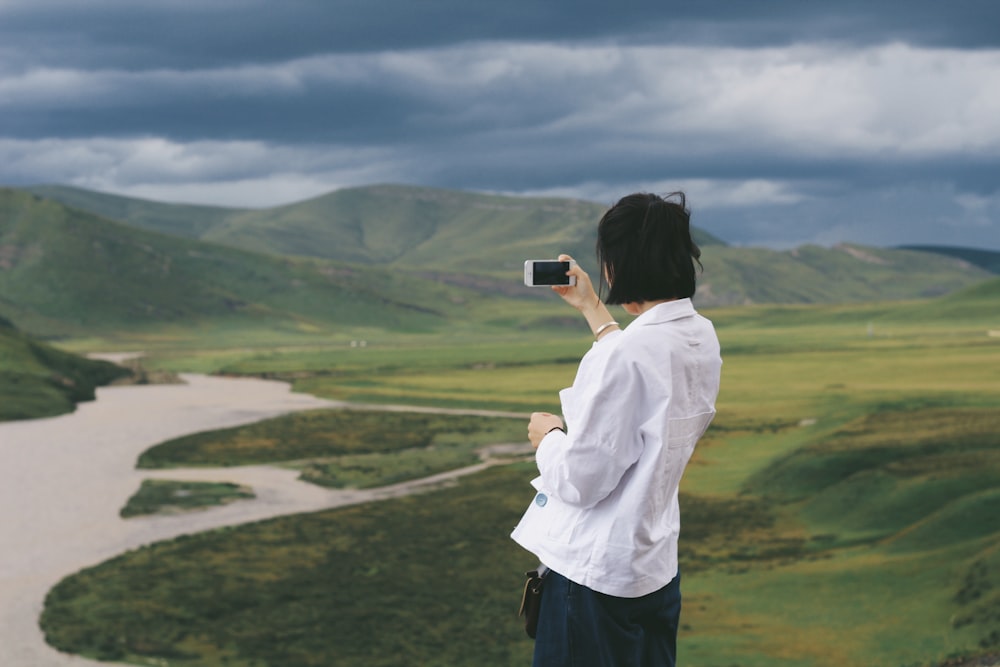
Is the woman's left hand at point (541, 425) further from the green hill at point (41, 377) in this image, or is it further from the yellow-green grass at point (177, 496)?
the green hill at point (41, 377)

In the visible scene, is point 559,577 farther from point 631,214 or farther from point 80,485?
point 80,485

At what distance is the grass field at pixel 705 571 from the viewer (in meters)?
27.8

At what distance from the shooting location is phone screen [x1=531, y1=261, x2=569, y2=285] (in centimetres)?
660

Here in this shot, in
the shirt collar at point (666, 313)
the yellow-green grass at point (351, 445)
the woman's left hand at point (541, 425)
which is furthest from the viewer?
the yellow-green grass at point (351, 445)

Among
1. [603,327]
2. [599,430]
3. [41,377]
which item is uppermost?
[603,327]

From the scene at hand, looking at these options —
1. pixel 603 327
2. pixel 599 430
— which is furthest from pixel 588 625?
pixel 603 327

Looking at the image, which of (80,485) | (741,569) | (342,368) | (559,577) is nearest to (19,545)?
(80,485)

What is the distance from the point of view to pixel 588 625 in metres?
6.11

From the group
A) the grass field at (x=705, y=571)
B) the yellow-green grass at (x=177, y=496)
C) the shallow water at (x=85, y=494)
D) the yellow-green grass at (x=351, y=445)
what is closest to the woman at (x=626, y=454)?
the grass field at (x=705, y=571)

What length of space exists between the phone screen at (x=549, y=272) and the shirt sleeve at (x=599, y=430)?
34.3 inches

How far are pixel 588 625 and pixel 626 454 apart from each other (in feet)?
3.36

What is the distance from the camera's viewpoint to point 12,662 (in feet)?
94.0

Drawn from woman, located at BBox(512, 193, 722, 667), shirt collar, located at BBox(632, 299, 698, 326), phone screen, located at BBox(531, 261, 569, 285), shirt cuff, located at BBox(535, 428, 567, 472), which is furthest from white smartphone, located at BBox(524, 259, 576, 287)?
shirt cuff, located at BBox(535, 428, 567, 472)

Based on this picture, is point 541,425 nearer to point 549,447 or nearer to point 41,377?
point 549,447
